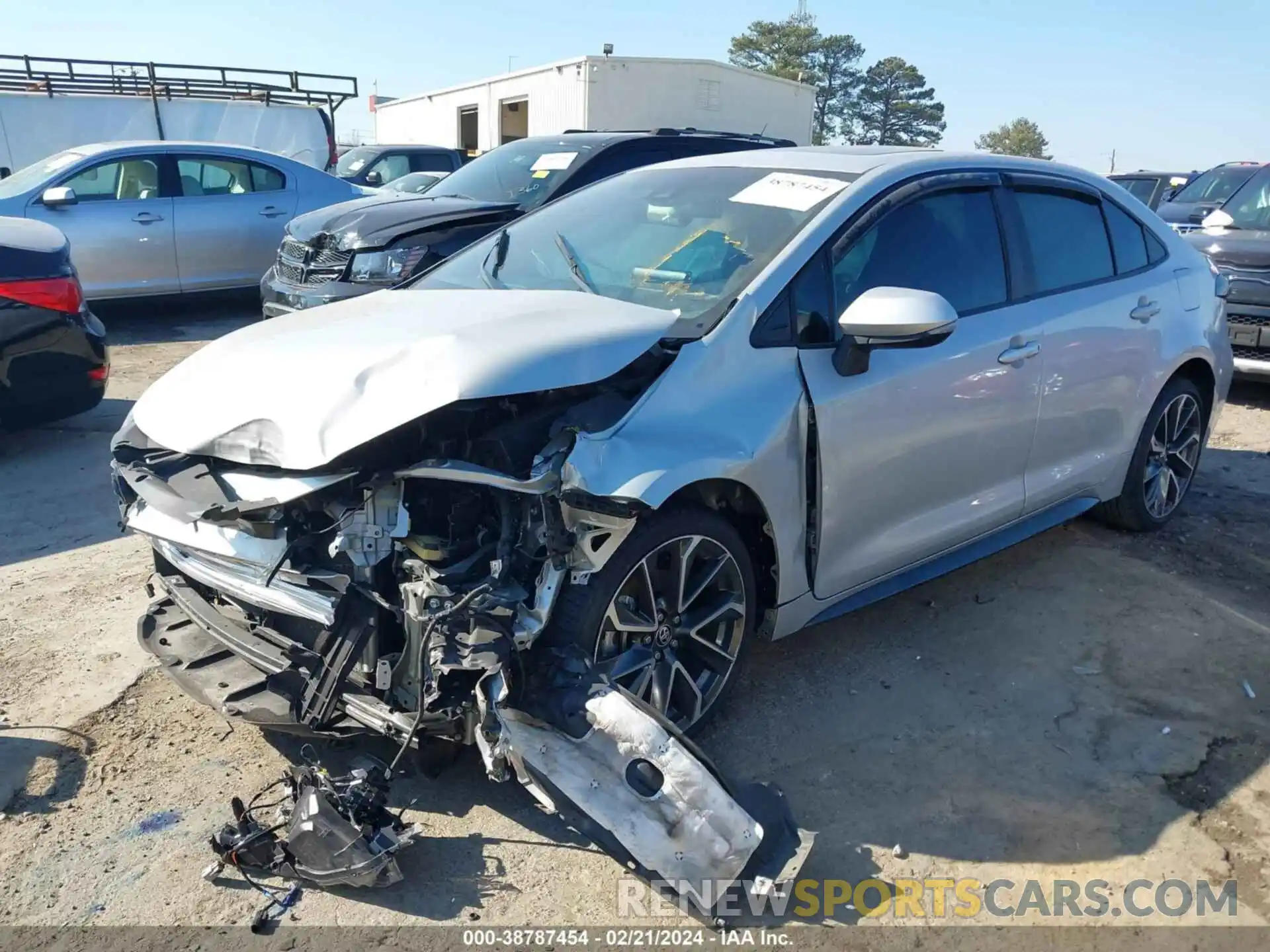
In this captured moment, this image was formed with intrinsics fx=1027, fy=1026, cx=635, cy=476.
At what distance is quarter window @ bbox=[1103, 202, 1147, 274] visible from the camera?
4531 mm

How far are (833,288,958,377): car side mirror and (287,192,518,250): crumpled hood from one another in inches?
189

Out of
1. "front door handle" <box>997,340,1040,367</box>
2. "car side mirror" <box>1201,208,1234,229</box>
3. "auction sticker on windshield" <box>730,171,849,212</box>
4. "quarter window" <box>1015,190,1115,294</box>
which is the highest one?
"auction sticker on windshield" <box>730,171,849,212</box>

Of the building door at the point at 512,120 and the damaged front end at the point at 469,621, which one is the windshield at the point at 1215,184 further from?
the building door at the point at 512,120

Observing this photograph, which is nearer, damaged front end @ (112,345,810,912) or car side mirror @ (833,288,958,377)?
damaged front end @ (112,345,810,912)

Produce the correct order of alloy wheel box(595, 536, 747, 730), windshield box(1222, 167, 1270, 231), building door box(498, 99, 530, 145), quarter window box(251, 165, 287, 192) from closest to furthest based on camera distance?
alloy wheel box(595, 536, 747, 730) < windshield box(1222, 167, 1270, 231) < quarter window box(251, 165, 287, 192) < building door box(498, 99, 530, 145)

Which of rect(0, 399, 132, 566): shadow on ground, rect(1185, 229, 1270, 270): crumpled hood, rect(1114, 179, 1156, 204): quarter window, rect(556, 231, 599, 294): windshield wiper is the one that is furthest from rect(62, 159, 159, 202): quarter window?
rect(1114, 179, 1156, 204): quarter window

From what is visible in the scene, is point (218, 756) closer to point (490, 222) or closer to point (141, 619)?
point (141, 619)

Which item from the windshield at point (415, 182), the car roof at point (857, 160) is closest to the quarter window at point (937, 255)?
the car roof at point (857, 160)

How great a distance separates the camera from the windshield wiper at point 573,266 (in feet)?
11.8

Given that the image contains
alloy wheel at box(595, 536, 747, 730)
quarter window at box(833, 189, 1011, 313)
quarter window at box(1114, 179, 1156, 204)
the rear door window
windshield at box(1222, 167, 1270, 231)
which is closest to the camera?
alloy wheel at box(595, 536, 747, 730)

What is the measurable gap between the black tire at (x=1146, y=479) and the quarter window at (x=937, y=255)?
139 cm

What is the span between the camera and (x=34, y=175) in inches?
359

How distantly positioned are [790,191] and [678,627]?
1.59 meters

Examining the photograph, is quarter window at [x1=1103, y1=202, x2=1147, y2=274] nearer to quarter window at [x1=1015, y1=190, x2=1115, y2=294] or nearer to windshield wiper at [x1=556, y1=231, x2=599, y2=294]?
quarter window at [x1=1015, y1=190, x2=1115, y2=294]
